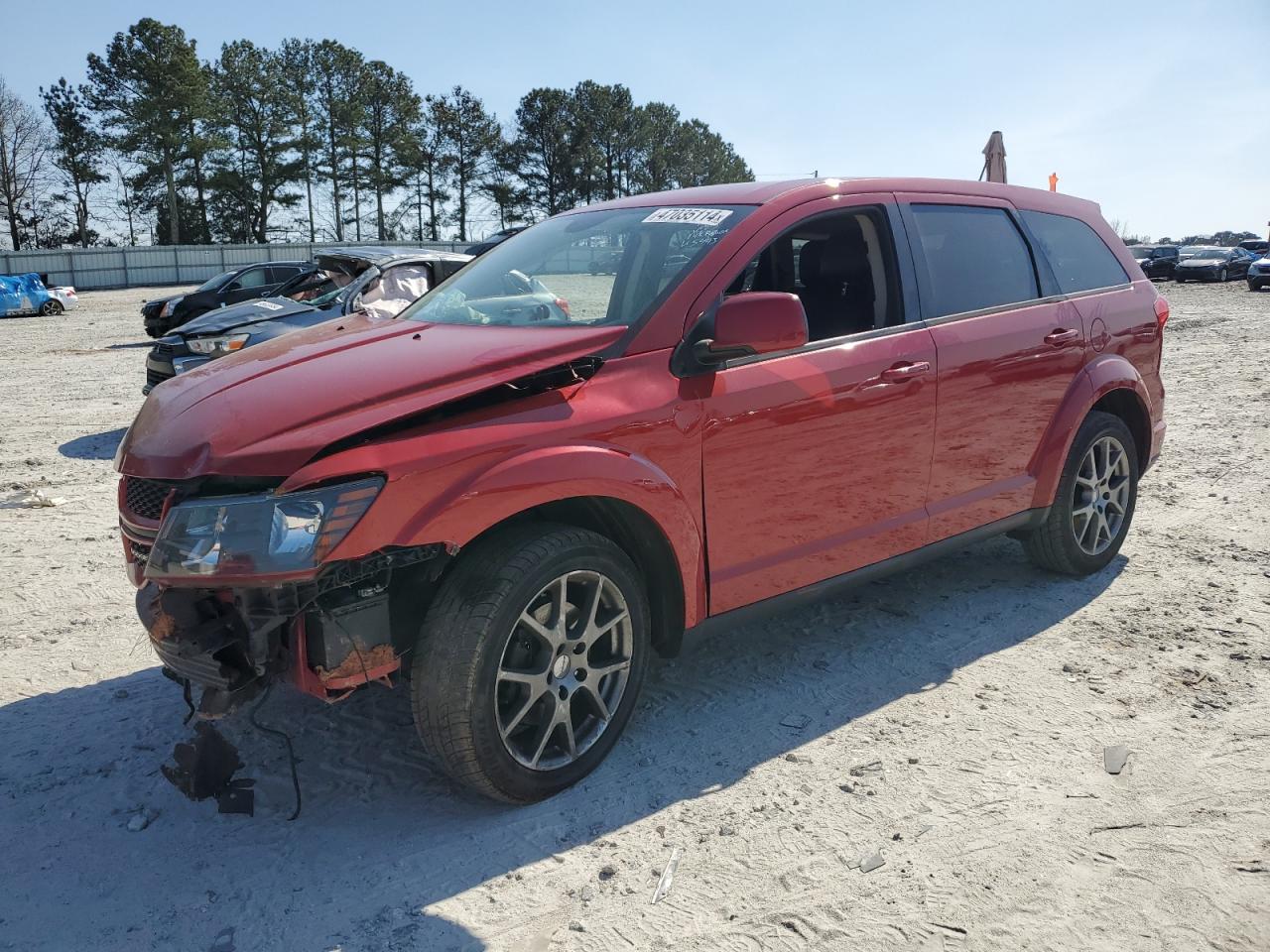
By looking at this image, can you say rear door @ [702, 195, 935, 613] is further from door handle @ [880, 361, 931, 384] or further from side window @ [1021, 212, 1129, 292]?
side window @ [1021, 212, 1129, 292]

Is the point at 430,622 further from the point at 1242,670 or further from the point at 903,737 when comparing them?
the point at 1242,670

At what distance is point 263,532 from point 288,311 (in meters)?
7.68

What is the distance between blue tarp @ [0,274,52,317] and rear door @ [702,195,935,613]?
98.3 feet

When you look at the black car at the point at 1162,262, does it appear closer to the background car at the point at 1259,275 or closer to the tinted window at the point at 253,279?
the background car at the point at 1259,275

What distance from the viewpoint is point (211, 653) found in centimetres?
275

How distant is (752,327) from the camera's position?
330 cm

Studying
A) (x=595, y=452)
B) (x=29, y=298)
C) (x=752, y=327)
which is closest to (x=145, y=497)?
(x=595, y=452)

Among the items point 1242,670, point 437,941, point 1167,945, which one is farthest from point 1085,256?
point 437,941

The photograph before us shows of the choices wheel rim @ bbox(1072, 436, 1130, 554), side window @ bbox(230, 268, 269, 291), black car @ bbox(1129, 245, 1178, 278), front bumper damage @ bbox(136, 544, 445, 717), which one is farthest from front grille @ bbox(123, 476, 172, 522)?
black car @ bbox(1129, 245, 1178, 278)

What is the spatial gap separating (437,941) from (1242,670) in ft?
11.0

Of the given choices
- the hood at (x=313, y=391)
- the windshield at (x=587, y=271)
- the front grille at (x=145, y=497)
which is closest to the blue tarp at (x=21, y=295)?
the windshield at (x=587, y=271)

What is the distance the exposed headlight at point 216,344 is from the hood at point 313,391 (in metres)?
5.89

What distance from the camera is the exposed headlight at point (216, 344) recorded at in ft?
29.8

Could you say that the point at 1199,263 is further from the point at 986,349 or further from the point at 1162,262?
the point at 986,349
